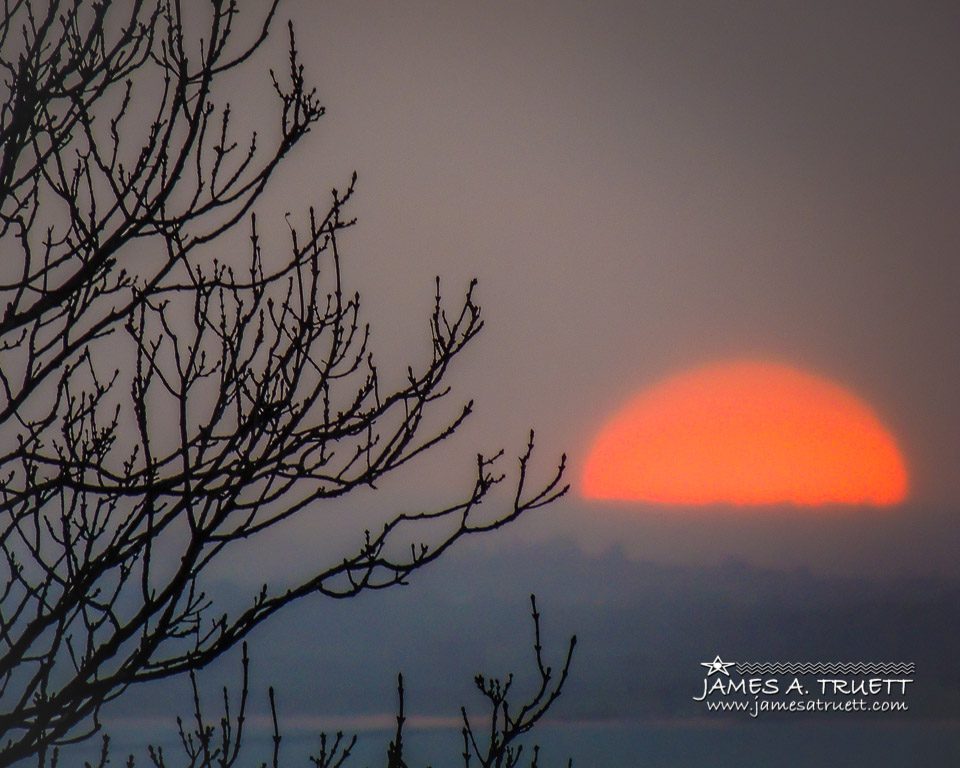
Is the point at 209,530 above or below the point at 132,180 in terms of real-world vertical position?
below

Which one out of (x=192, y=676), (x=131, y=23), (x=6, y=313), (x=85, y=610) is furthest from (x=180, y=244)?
Result: (x=192, y=676)

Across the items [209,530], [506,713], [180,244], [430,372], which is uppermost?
[180,244]

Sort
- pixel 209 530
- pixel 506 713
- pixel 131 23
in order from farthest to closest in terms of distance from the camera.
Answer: pixel 506 713
pixel 131 23
pixel 209 530

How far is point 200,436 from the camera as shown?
4.48 meters

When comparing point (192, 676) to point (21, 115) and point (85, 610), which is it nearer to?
point (85, 610)

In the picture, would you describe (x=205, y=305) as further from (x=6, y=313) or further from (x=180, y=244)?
(x=6, y=313)

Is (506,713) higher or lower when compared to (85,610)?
lower

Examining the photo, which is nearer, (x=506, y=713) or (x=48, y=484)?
(x=48, y=484)

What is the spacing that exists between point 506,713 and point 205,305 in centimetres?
270

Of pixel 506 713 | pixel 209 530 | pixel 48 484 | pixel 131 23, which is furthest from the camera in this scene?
pixel 506 713

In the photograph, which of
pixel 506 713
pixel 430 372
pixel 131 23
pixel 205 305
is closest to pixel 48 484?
pixel 205 305

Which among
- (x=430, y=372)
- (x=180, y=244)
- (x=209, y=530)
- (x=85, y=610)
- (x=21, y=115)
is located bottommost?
(x=85, y=610)

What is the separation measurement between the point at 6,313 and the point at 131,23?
1465 millimetres

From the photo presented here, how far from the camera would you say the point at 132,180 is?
4.68m
